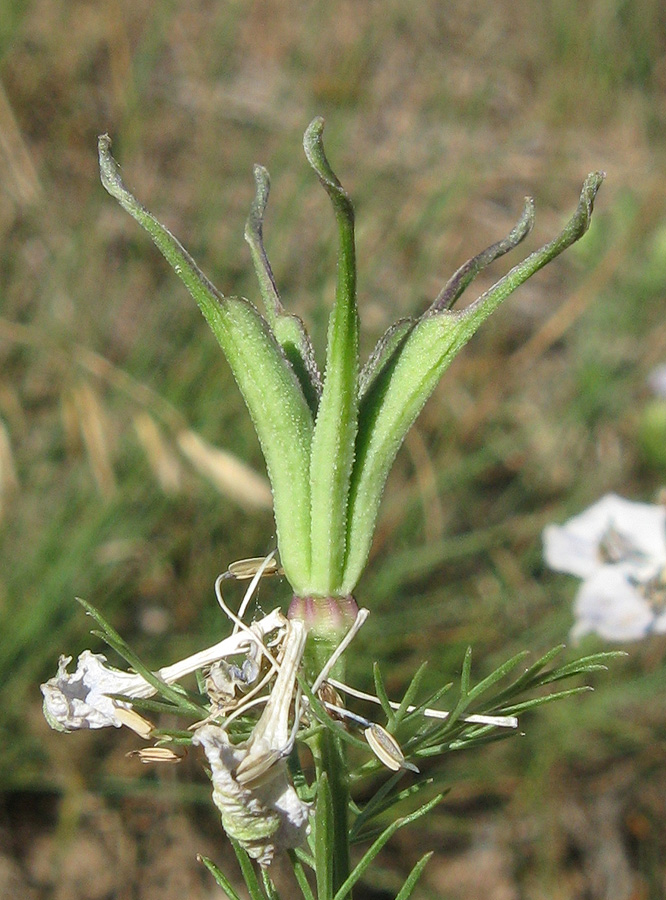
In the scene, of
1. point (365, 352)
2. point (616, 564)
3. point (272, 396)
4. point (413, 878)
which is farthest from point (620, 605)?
point (365, 352)

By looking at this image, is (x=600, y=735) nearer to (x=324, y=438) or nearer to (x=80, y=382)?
(x=80, y=382)

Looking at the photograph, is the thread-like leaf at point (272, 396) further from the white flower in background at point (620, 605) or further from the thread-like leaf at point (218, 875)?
the white flower in background at point (620, 605)

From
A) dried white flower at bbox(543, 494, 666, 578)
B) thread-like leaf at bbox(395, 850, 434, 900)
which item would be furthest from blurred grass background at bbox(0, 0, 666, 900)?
thread-like leaf at bbox(395, 850, 434, 900)

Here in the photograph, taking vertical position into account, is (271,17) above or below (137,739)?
above

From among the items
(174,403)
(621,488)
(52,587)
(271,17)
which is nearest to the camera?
(52,587)

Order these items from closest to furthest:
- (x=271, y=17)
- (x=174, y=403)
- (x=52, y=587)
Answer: (x=52, y=587), (x=174, y=403), (x=271, y=17)

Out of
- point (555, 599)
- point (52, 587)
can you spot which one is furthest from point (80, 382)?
point (555, 599)

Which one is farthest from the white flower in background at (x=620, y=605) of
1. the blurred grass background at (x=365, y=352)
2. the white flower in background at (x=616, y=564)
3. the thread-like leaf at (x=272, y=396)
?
the thread-like leaf at (x=272, y=396)

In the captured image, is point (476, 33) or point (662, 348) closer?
point (662, 348)

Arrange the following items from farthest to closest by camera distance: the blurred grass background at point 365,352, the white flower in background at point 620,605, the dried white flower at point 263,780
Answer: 1. the blurred grass background at point 365,352
2. the white flower in background at point 620,605
3. the dried white flower at point 263,780
